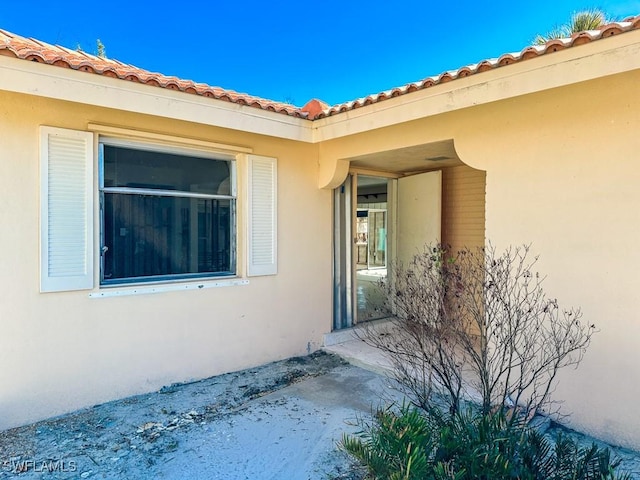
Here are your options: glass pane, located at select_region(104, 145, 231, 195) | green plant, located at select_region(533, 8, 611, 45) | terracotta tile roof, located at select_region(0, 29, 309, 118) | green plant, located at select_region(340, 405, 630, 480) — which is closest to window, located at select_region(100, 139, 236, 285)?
glass pane, located at select_region(104, 145, 231, 195)

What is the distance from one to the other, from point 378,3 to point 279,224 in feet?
25.6

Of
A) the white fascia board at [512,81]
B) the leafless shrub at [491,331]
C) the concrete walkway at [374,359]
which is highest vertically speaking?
the white fascia board at [512,81]

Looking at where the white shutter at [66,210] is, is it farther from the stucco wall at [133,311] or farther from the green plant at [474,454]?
the green plant at [474,454]

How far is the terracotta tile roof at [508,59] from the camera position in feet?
11.8

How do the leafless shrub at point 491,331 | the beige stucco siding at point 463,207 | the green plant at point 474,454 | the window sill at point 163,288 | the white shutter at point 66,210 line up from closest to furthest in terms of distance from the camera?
the green plant at point 474,454 → the leafless shrub at point 491,331 → the white shutter at point 66,210 → the window sill at point 163,288 → the beige stucco siding at point 463,207

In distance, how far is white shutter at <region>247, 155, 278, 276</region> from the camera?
6.54 m

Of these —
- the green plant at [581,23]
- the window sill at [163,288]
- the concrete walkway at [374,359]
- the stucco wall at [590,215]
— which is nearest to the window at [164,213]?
the window sill at [163,288]

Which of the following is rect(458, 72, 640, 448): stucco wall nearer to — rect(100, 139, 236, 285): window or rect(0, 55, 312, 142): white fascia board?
rect(0, 55, 312, 142): white fascia board

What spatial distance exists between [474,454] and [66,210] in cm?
504

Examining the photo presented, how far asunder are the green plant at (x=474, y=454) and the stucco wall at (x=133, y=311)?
352cm

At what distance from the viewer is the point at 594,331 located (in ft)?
14.2

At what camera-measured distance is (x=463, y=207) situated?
812cm

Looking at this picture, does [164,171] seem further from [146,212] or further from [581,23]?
[581,23]

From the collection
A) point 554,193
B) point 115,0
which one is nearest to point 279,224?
point 554,193
